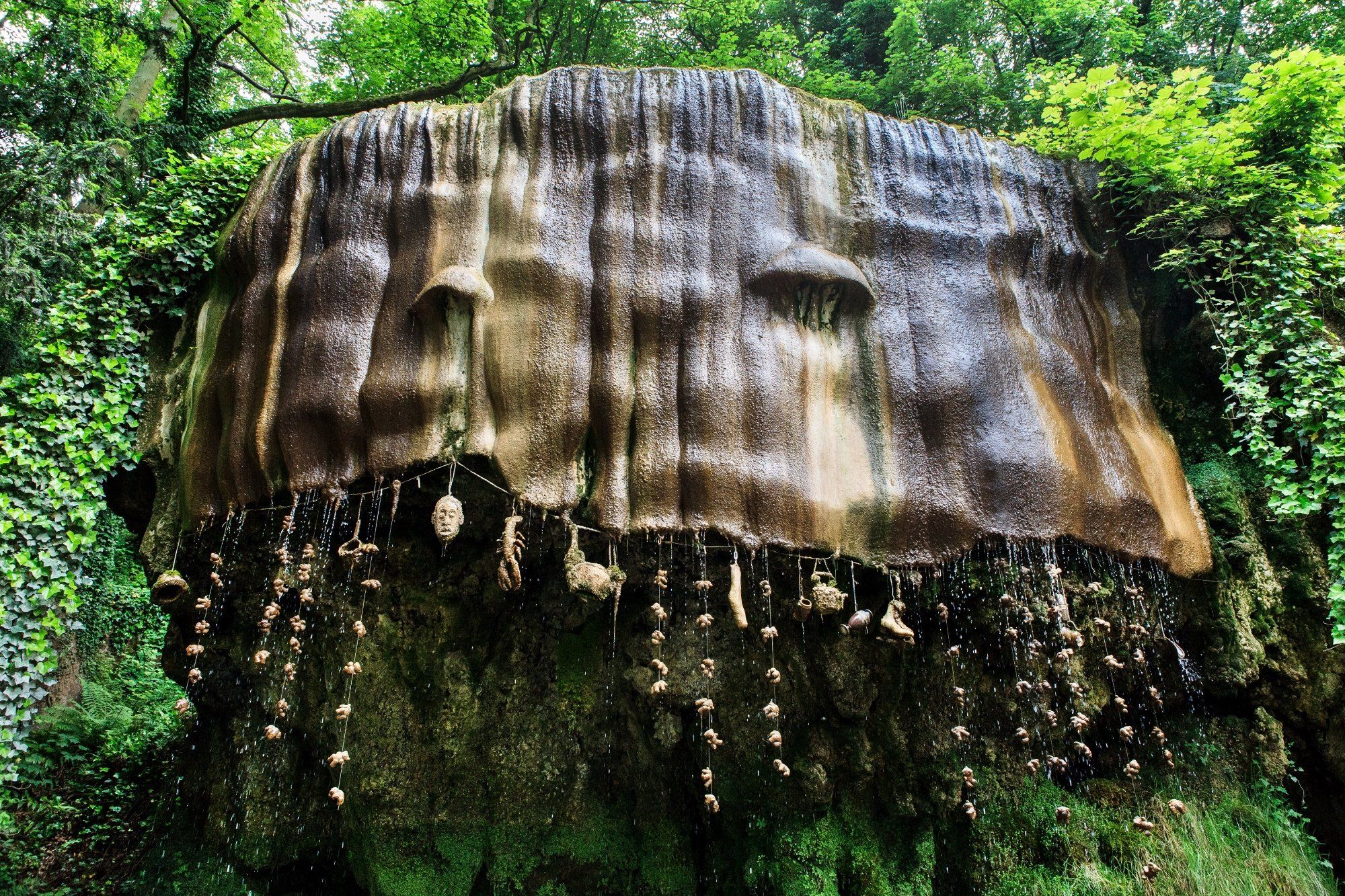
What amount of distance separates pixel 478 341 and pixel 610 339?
77 centimetres

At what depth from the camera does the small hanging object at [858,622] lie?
12.6 ft

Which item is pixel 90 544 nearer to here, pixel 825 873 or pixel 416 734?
pixel 416 734

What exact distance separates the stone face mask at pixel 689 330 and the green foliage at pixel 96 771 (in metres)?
2.20

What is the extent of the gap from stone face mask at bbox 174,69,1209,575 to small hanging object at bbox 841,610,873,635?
37cm

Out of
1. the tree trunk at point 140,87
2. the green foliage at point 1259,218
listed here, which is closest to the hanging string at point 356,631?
the green foliage at point 1259,218

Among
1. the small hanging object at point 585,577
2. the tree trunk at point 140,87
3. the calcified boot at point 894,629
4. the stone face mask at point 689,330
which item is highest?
the tree trunk at point 140,87

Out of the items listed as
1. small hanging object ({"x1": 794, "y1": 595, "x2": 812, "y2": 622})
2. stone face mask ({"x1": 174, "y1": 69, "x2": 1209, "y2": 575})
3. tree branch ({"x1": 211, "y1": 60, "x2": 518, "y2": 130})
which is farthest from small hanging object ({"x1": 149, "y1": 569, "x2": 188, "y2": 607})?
tree branch ({"x1": 211, "y1": 60, "x2": 518, "y2": 130})

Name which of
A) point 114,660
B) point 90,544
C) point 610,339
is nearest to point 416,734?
point 90,544

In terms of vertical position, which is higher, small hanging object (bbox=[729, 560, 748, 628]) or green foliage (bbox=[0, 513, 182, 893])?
small hanging object (bbox=[729, 560, 748, 628])

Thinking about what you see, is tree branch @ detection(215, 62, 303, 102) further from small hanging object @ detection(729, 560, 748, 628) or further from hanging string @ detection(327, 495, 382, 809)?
small hanging object @ detection(729, 560, 748, 628)

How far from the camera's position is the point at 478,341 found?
4.10 metres

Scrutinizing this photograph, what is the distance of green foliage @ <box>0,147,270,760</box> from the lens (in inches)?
171

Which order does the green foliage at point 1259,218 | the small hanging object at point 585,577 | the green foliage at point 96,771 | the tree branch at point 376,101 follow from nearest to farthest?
the small hanging object at point 585,577 → the green foliage at point 1259,218 → the green foliage at point 96,771 → the tree branch at point 376,101

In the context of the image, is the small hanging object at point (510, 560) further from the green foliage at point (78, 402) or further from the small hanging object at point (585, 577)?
the green foliage at point (78, 402)
